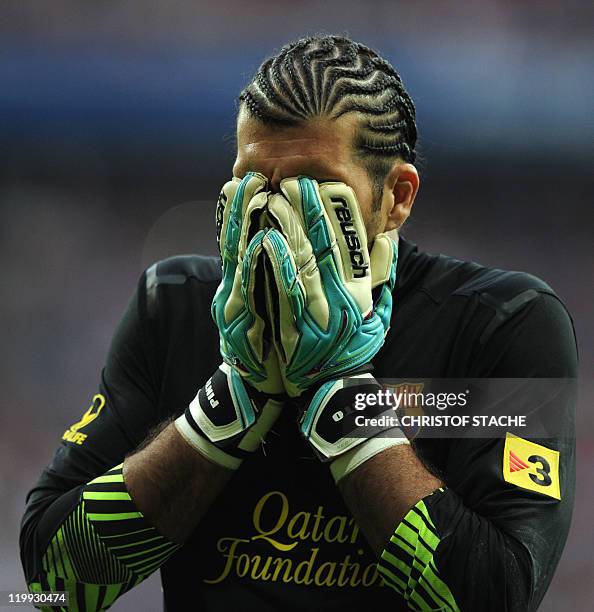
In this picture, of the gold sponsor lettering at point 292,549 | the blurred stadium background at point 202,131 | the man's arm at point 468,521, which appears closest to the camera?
the man's arm at point 468,521

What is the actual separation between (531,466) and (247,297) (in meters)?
0.50

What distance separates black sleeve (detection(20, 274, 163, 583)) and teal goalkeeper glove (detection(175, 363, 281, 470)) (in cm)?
20

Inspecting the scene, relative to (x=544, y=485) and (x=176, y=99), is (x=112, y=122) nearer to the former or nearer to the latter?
(x=176, y=99)

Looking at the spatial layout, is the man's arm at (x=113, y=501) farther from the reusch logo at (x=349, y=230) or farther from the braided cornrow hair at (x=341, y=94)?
the braided cornrow hair at (x=341, y=94)

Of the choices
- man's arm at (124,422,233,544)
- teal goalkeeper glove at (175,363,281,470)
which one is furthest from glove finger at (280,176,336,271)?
man's arm at (124,422,233,544)

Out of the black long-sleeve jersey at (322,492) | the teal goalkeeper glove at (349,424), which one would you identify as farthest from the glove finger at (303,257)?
the black long-sleeve jersey at (322,492)

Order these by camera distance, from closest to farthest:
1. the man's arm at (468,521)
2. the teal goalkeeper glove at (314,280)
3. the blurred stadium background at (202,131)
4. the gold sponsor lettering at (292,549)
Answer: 1. the man's arm at (468,521)
2. the teal goalkeeper glove at (314,280)
3. the gold sponsor lettering at (292,549)
4. the blurred stadium background at (202,131)

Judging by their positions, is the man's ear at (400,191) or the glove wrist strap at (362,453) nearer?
the glove wrist strap at (362,453)

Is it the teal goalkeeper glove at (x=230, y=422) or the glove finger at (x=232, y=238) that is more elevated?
the glove finger at (x=232, y=238)

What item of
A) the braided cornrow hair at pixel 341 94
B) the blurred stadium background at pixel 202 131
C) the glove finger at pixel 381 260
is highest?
the braided cornrow hair at pixel 341 94

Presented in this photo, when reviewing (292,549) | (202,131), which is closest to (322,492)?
(292,549)

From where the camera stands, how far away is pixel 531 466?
53.0 inches

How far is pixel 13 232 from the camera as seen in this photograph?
5.12 meters

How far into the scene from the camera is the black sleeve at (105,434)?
58.4 inches
